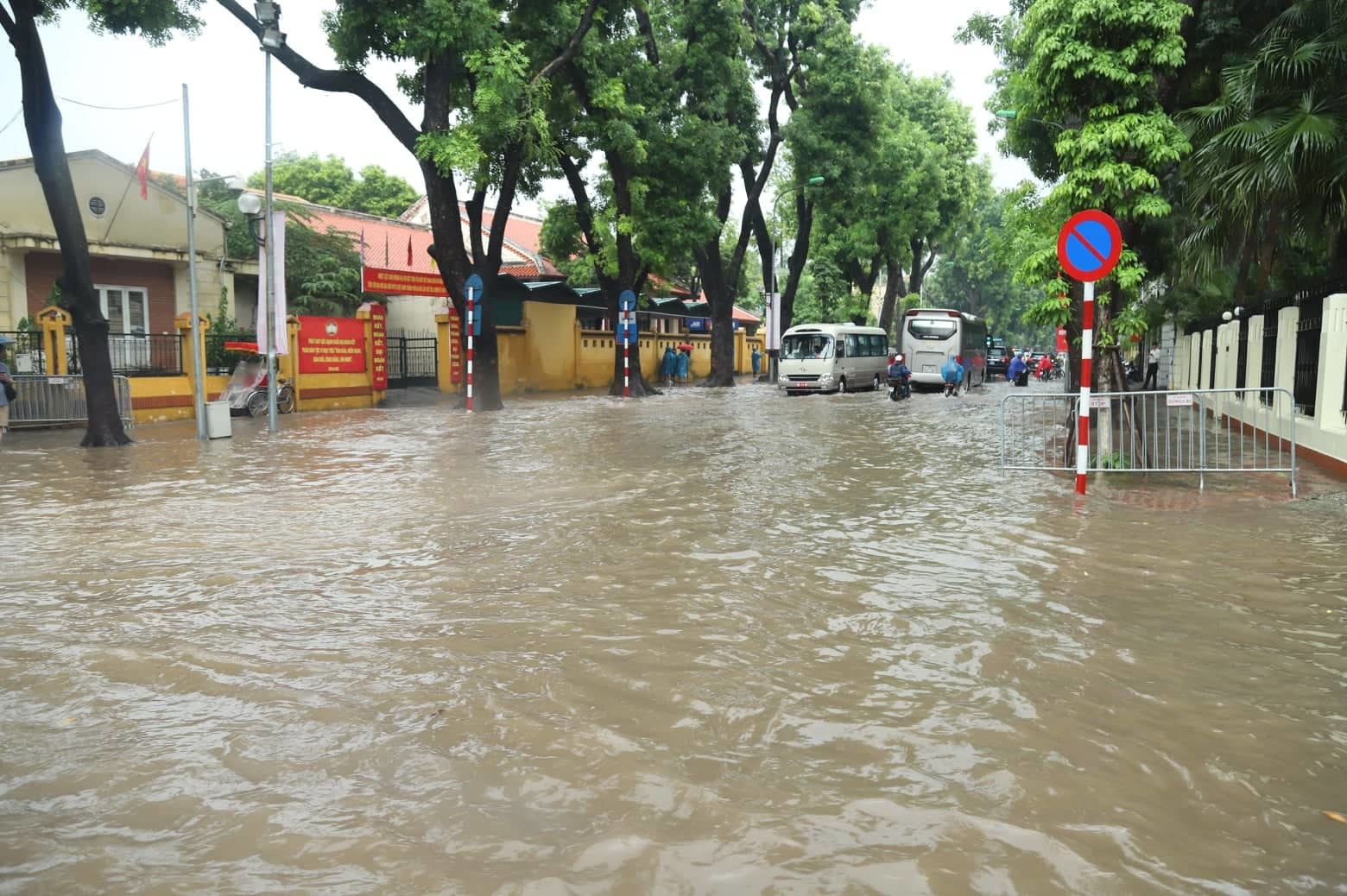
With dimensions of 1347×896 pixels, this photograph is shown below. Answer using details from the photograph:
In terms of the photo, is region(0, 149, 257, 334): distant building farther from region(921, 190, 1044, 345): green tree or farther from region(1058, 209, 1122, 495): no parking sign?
region(921, 190, 1044, 345): green tree

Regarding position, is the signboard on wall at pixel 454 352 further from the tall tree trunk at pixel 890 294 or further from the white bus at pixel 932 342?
the tall tree trunk at pixel 890 294

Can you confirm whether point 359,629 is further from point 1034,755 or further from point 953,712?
point 1034,755

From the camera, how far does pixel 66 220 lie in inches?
615

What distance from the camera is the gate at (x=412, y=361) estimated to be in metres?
30.3

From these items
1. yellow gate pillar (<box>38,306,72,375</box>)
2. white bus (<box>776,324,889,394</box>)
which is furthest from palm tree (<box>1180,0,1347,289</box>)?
white bus (<box>776,324,889,394</box>)

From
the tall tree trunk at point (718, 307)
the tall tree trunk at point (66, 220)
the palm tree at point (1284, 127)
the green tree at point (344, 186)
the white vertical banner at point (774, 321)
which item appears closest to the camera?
the palm tree at point (1284, 127)

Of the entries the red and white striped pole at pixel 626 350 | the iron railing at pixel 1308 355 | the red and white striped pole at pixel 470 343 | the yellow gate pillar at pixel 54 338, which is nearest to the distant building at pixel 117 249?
the yellow gate pillar at pixel 54 338

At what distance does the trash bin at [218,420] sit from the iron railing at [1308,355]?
51.8 ft

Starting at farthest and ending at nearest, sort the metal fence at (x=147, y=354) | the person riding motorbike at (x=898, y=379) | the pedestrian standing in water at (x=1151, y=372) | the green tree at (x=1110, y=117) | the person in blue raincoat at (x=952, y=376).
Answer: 1. the pedestrian standing in water at (x=1151, y=372)
2. the person in blue raincoat at (x=952, y=376)
3. the person riding motorbike at (x=898, y=379)
4. the metal fence at (x=147, y=354)
5. the green tree at (x=1110, y=117)

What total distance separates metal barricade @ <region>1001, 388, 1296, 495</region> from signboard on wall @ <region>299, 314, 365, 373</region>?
15458mm

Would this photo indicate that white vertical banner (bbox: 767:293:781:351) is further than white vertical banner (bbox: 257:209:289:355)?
Yes

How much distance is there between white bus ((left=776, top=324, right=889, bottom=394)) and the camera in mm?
34875

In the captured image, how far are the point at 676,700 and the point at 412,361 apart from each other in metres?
28.2

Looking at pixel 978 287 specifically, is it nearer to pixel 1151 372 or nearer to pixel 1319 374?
pixel 1151 372
